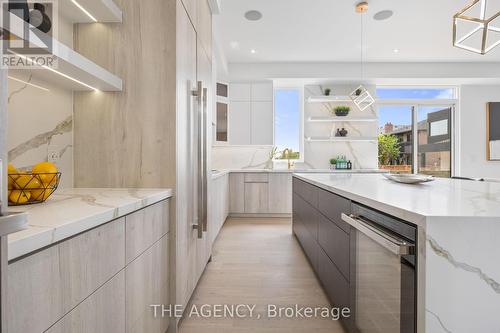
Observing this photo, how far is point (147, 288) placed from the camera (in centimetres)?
126

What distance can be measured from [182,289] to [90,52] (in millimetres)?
1506

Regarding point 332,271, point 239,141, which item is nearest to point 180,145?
point 332,271

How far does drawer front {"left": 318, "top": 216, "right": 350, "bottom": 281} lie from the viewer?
1.52 m

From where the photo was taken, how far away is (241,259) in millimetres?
2844

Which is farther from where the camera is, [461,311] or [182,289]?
[182,289]

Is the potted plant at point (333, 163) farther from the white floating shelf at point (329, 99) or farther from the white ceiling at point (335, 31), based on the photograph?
the white ceiling at point (335, 31)

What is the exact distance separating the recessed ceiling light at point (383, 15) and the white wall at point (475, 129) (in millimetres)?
3397

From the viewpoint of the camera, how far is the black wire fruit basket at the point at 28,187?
981 millimetres

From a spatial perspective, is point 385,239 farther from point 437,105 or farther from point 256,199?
point 437,105

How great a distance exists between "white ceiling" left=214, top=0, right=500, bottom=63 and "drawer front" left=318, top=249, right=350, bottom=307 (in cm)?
321

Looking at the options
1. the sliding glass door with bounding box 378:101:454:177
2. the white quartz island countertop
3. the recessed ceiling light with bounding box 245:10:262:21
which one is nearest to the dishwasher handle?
the white quartz island countertop

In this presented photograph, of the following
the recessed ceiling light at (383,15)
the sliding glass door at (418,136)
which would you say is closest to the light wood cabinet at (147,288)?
the recessed ceiling light at (383,15)

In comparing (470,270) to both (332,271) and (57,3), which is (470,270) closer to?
(332,271)

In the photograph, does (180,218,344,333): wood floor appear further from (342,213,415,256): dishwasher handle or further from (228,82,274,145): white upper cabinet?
(228,82,274,145): white upper cabinet
